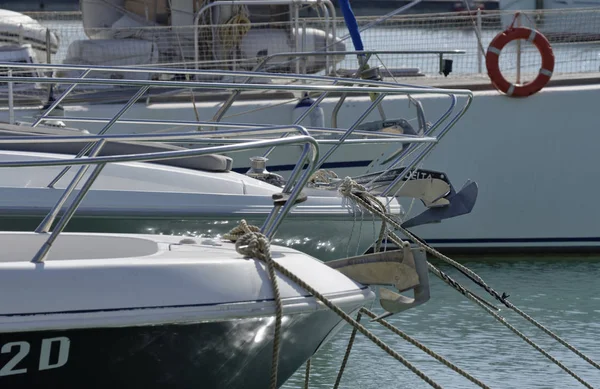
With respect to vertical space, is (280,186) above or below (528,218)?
above

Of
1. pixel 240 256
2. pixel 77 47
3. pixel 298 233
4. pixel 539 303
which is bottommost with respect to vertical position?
pixel 539 303

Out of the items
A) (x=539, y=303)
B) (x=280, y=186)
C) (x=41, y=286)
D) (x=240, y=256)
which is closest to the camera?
(x=41, y=286)

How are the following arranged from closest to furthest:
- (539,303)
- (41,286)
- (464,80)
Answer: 1. (41,286)
2. (539,303)
3. (464,80)

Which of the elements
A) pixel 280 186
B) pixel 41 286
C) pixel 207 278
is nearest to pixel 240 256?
pixel 207 278

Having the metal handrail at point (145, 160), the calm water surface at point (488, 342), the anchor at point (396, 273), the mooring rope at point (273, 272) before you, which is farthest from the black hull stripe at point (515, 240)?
the mooring rope at point (273, 272)

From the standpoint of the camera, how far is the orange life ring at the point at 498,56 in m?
8.98

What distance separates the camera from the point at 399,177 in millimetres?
5492

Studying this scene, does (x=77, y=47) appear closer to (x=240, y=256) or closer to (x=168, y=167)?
(x=168, y=167)

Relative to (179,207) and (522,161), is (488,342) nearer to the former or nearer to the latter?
(179,207)

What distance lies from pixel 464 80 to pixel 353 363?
15.2ft

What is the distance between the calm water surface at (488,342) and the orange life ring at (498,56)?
1.74m

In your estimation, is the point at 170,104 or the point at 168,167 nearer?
the point at 168,167

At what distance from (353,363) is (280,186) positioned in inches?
44.9

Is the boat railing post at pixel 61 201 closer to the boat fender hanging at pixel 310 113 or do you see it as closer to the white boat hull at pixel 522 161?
the boat fender hanging at pixel 310 113
